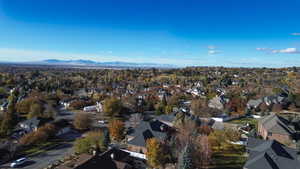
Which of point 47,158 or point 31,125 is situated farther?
point 31,125

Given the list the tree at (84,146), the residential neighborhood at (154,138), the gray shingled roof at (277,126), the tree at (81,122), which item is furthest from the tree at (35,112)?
the gray shingled roof at (277,126)

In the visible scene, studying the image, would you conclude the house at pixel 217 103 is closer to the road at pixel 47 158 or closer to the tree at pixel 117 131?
the tree at pixel 117 131

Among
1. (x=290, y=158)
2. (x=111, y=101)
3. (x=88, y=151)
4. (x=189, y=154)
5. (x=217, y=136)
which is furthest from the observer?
(x=111, y=101)

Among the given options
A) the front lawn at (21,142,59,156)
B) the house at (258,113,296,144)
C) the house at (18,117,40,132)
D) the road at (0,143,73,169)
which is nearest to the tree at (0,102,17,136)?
the house at (18,117,40,132)

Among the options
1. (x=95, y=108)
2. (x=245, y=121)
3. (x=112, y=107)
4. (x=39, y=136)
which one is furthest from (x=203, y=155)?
(x=95, y=108)

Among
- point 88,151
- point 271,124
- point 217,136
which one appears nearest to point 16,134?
point 88,151

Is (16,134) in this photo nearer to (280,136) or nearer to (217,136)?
(217,136)

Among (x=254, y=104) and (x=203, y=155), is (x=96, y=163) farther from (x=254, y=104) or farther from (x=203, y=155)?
(x=254, y=104)
